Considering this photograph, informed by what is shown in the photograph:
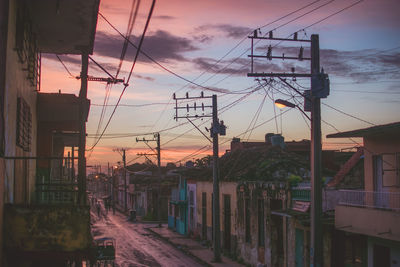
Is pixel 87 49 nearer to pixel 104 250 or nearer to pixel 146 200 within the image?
pixel 104 250

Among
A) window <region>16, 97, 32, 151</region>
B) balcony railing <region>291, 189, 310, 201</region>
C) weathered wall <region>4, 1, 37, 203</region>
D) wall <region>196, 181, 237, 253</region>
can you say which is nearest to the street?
wall <region>196, 181, 237, 253</region>

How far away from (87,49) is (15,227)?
22.6 ft

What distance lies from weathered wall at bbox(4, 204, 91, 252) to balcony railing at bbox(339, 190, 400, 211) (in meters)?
9.00

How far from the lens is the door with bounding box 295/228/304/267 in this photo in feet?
68.4

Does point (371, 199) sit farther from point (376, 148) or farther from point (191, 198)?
point (191, 198)

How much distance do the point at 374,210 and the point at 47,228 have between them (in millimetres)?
9911

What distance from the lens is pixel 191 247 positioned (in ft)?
116

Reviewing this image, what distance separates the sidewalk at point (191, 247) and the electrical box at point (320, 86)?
14.1 meters

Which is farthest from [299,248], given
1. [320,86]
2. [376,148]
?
[320,86]

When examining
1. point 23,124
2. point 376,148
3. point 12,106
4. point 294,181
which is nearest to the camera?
point 12,106

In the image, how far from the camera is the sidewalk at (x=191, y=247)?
93.4ft

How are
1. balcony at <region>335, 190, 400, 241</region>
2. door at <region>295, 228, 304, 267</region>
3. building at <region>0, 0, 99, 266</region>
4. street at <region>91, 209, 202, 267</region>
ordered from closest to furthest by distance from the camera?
building at <region>0, 0, 99, 266</region> → balcony at <region>335, 190, 400, 241</region> → door at <region>295, 228, 304, 267</region> → street at <region>91, 209, 202, 267</region>

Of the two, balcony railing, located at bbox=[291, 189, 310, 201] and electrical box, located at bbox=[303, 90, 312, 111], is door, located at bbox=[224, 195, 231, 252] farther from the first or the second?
electrical box, located at bbox=[303, 90, 312, 111]

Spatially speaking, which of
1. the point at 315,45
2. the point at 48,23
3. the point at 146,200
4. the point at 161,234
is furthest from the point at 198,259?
the point at 146,200
